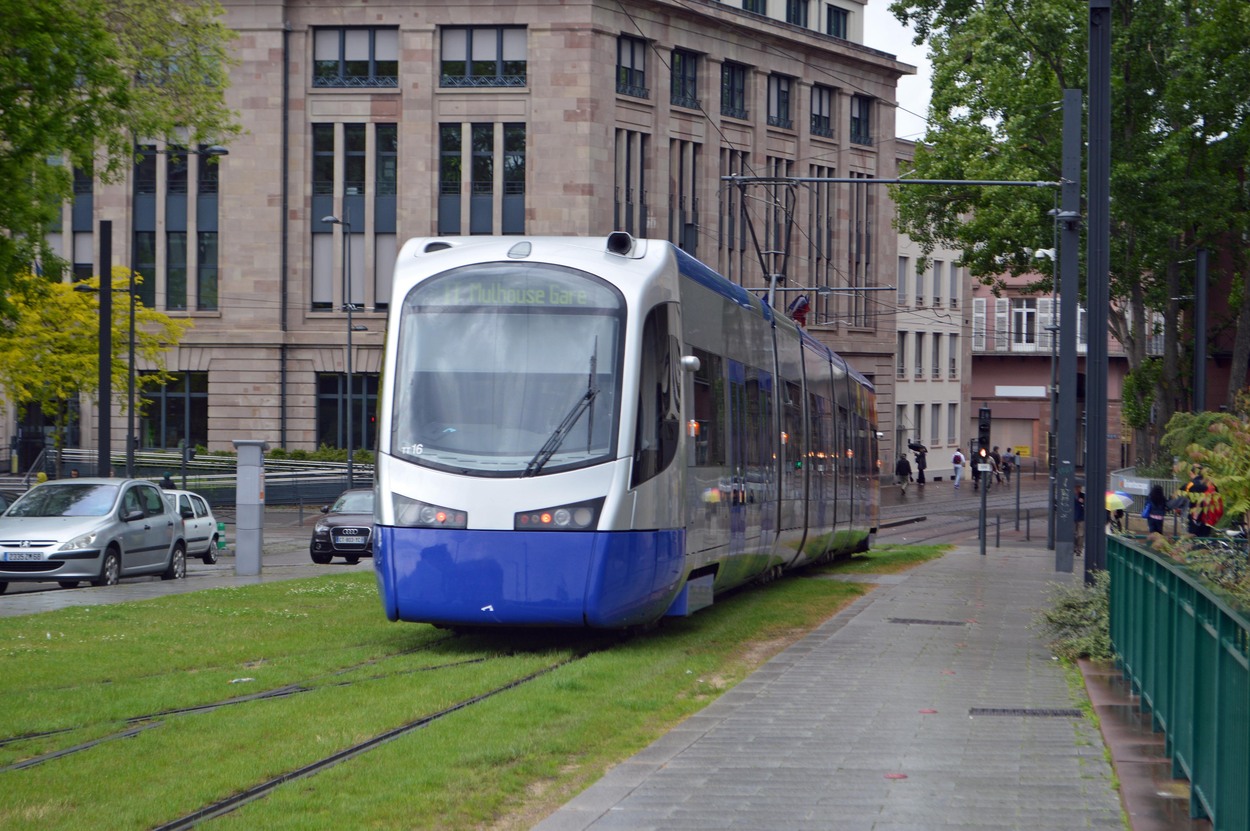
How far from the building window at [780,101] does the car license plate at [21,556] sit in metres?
48.4

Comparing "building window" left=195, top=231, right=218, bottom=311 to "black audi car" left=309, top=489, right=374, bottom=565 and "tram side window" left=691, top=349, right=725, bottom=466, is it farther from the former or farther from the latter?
"tram side window" left=691, top=349, right=725, bottom=466

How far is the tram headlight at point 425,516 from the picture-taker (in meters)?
12.8

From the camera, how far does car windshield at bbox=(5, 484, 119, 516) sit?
76.1 ft

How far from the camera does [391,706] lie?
9992 millimetres

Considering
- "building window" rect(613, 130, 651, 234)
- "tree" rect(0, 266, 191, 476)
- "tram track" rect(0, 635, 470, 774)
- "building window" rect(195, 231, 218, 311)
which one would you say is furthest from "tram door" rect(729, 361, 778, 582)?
"building window" rect(195, 231, 218, 311)

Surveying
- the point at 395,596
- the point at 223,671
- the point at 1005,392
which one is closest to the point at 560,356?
the point at 395,596

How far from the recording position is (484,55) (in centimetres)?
5841

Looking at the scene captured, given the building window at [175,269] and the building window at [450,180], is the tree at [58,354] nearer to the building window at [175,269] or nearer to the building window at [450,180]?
the building window at [175,269]

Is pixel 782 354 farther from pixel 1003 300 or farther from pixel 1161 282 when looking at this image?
pixel 1003 300

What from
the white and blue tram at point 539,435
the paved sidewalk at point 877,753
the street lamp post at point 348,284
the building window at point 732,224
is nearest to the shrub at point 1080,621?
the paved sidewalk at point 877,753

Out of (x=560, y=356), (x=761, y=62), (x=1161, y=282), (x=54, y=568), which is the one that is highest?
(x=761, y=62)

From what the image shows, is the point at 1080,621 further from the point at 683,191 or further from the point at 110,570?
the point at 683,191

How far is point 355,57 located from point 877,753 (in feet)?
174

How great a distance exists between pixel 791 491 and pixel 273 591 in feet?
20.7
